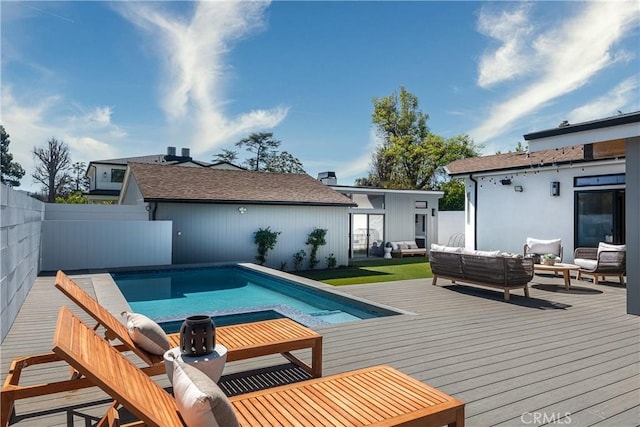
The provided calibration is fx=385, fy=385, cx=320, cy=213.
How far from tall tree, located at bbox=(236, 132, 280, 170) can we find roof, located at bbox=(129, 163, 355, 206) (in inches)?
882

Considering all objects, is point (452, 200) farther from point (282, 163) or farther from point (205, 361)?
point (205, 361)

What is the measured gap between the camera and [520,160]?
12.8 metres

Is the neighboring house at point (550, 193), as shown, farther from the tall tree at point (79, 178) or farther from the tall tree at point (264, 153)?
the tall tree at point (79, 178)

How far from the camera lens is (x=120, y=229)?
11984 mm

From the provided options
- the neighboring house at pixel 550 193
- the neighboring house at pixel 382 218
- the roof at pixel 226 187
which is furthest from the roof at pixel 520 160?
the neighboring house at pixel 382 218

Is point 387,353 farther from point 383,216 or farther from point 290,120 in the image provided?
point 290,120

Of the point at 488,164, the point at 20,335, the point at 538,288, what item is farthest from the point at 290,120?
the point at 20,335

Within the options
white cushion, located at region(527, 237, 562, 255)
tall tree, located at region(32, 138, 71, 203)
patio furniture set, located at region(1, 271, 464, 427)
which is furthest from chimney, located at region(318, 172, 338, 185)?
tall tree, located at region(32, 138, 71, 203)

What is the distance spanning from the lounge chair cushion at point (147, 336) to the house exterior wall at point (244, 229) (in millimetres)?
10581

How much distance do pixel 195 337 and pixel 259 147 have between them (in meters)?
38.8

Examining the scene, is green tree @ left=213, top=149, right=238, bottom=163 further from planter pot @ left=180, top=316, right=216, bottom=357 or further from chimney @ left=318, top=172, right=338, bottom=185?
planter pot @ left=180, top=316, right=216, bottom=357

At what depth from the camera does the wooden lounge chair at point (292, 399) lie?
1.93 meters

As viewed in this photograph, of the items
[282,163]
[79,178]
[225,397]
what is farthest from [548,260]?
[79,178]

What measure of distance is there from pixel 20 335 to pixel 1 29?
30.3ft
